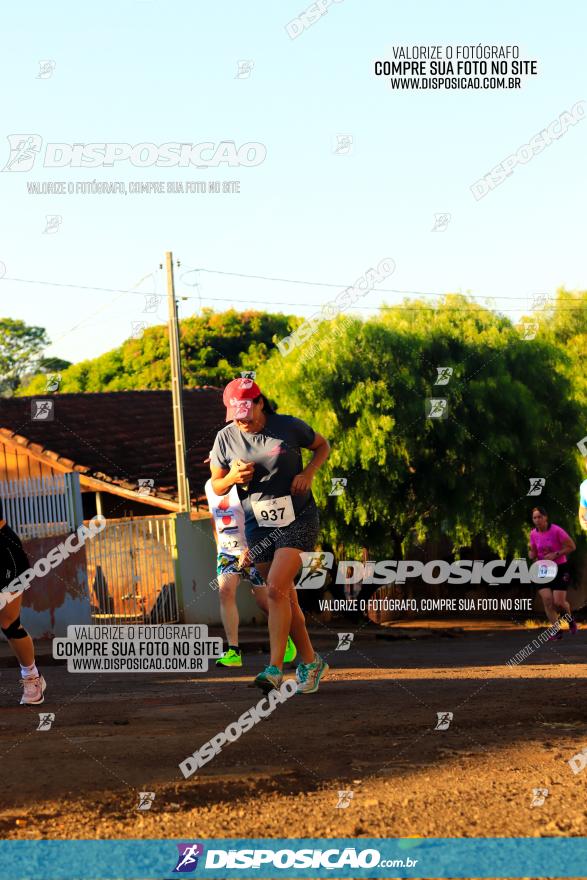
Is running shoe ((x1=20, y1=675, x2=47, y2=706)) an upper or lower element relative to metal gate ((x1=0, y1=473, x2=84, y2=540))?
lower

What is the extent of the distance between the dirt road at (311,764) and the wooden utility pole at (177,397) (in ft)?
50.5

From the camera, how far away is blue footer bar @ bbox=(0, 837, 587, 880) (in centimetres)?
437

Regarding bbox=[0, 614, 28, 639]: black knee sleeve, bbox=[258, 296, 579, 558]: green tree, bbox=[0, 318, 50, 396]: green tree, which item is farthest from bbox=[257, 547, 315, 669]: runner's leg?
bbox=[0, 318, 50, 396]: green tree

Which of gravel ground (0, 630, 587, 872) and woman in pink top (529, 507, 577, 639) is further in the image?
woman in pink top (529, 507, 577, 639)

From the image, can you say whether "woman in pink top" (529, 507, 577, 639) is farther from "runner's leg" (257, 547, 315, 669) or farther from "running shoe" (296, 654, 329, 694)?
"runner's leg" (257, 547, 315, 669)

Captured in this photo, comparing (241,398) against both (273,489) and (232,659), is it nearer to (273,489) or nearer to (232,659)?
(273,489)

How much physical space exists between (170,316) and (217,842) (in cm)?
2078

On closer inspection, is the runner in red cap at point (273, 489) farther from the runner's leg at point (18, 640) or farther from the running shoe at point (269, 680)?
the runner's leg at point (18, 640)

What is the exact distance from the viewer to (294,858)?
4484mm

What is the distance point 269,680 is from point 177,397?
682 inches

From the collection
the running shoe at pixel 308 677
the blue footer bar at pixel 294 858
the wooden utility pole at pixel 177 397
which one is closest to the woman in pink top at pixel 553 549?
the running shoe at pixel 308 677

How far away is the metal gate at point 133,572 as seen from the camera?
23.5m

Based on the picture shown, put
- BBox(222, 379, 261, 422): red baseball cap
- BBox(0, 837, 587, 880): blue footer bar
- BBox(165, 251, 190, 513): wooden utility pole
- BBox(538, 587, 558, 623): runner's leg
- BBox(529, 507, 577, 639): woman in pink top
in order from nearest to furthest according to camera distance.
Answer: BBox(0, 837, 587, 880): blue footer bar, BBox(222, 379, 261, 422): red baseball cap, BBox(529, 507, 577, 639): woman in pink top, BBox(538, 587, 558, 623): runner's leg, BBox(165, 251, 190, 513): wooden utility pole

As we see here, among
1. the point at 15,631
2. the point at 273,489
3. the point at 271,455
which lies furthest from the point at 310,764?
the point at 15,631
